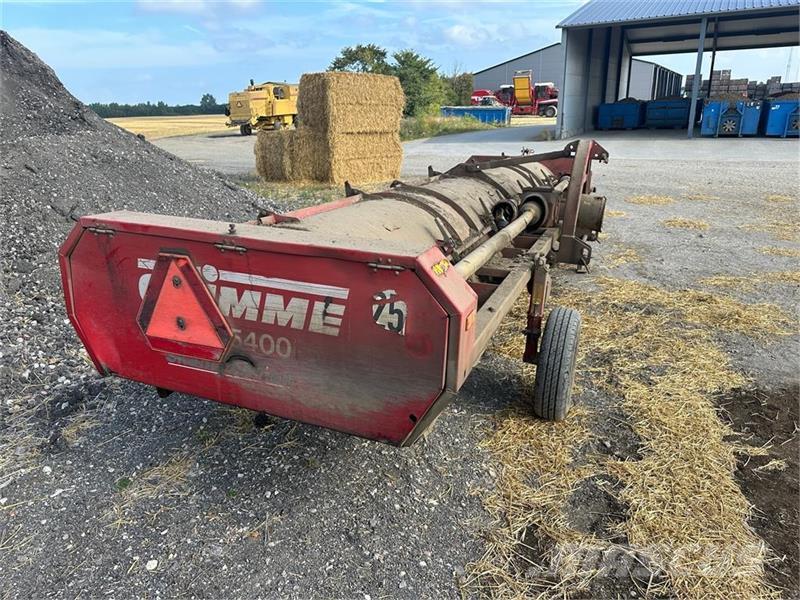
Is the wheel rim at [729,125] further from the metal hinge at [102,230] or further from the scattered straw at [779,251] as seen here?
the metal hinge at [102,230]

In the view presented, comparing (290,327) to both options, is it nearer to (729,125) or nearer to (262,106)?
(729,125)

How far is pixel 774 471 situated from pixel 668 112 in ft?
90.7

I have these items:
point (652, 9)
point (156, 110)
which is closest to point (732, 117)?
point (652, 9)

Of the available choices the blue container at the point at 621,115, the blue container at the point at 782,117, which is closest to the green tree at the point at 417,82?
the blue container at the point at 621,115

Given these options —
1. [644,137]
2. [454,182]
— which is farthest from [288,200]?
[644,137]

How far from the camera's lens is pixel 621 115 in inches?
1063

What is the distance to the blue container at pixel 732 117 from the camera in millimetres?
22266

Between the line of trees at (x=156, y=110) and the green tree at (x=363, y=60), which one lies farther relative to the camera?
the line of trees at (x=156, y=110)

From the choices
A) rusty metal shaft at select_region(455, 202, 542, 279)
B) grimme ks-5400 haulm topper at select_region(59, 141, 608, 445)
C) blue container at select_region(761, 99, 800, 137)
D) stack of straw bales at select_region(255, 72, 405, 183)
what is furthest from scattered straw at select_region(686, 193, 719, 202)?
blue container at select_region(761, 99, 800, 137)

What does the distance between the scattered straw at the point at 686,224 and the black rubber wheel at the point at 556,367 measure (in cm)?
648

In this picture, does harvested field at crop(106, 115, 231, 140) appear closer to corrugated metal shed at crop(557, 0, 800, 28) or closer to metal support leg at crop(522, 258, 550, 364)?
corrugated metal shed at crop(557, 0, 800, 28)

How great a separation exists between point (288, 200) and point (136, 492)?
8808mm

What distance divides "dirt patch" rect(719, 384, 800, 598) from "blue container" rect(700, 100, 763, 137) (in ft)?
74.3

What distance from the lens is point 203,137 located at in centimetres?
2930
